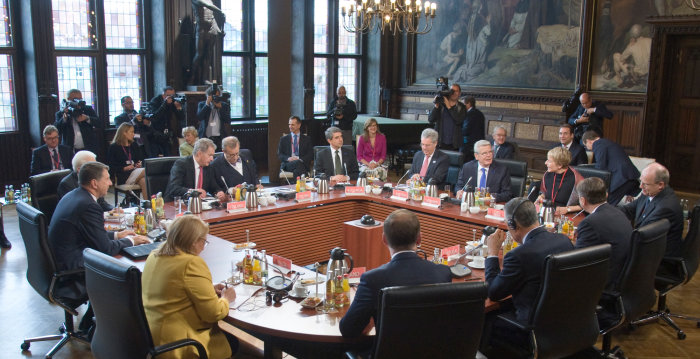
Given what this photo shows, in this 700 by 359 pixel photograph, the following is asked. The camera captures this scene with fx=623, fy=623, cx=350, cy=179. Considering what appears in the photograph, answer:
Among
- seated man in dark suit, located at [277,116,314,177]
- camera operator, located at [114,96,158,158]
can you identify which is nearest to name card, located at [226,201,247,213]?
seated man in dark suit, located at [277,116,314,177]

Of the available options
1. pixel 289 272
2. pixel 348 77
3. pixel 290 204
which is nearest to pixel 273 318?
pixel 289 272

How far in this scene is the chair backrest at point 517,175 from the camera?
6227 mm

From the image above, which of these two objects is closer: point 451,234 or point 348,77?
point 451,234

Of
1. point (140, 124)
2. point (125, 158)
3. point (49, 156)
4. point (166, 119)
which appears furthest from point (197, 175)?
point (166, 119)

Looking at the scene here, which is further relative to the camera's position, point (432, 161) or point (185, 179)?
point (432, 161)

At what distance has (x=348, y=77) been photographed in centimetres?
1329

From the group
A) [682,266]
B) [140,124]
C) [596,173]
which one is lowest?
[682,266]

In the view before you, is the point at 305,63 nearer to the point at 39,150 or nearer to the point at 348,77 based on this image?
the point at 348,77

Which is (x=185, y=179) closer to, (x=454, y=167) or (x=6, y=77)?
(x=454, y=167)

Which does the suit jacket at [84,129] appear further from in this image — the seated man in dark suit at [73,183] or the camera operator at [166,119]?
the seated man in dark suit at [73,183]

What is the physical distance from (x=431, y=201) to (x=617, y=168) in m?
2.30

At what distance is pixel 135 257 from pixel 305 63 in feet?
27.3

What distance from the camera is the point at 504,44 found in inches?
452

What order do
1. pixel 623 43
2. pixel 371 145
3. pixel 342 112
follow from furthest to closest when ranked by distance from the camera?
pixel 342 112
pixel 623 43
pixel 371 145
